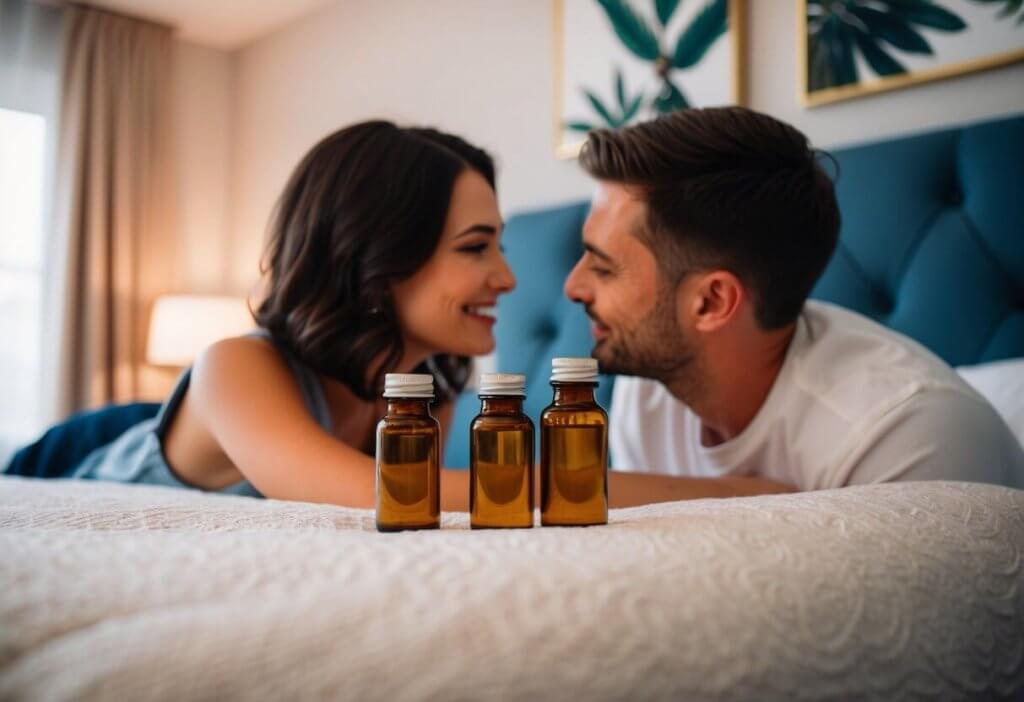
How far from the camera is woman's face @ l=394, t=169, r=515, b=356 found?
4.79 feet

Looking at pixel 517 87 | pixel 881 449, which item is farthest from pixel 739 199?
pixel 517 87

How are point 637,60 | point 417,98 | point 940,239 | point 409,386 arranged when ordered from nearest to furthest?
point 409,386
point 940,239
point 637,60
point 417,98

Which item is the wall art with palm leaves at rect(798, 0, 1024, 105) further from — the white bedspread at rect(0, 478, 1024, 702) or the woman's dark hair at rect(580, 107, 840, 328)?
the white bedspread at rect(0, 478, 1024, 702)

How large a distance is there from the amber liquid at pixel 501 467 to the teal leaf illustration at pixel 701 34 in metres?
1.85

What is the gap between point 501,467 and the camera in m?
0.67

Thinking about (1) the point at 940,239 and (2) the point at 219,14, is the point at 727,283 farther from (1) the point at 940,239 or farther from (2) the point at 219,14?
(2) the point at 219,14

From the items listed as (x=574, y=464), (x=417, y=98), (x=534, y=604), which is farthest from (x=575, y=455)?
(x=417, y=98)

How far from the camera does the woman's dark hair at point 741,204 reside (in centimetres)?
139

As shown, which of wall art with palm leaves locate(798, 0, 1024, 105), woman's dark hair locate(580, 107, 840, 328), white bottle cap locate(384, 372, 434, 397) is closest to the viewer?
white bottle cap locate(384, 372, 434, 397)

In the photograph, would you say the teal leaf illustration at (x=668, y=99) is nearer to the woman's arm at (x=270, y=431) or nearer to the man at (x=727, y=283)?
the man at (x=727, y=283)

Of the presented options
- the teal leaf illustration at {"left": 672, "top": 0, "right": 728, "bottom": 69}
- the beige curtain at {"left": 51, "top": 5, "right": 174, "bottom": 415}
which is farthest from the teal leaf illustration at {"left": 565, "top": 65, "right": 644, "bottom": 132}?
the beige curtain at {"left": 51, "top": 5, "right": 174, "bottom": 415}

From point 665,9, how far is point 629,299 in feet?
4.10

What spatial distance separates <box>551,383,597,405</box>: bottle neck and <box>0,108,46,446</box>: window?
3670mm

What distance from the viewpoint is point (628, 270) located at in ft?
4.72
